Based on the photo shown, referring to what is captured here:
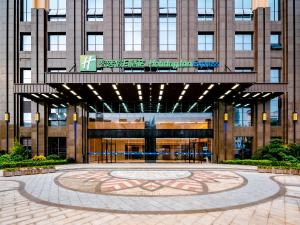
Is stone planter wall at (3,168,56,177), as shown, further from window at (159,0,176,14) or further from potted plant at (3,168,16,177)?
window at (159,0,176,14)

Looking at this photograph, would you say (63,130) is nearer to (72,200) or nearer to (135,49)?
(135,49)

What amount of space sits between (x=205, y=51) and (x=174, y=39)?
14.9 feet

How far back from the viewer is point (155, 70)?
32.3 meters

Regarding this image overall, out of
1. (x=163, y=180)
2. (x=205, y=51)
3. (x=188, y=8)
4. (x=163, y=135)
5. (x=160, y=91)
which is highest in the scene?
(x=188, y=8)

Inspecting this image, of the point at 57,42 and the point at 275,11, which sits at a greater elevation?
the point at 275,11

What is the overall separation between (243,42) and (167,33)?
1061cm

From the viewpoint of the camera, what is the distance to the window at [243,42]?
110 ft

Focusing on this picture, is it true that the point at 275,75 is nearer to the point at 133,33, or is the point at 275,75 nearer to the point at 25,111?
the point at 133,33

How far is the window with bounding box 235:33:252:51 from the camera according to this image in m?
33.4

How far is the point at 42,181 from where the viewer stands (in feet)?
59.2

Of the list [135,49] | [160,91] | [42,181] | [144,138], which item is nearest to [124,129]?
[144,138]

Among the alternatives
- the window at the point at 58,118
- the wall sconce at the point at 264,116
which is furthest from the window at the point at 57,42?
the wall sconce at the point at 264,116

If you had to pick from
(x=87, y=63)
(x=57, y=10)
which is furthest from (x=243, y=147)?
(x=57, y=10)

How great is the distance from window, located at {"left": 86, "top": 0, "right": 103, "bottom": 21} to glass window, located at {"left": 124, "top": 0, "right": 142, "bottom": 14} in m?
3.51
